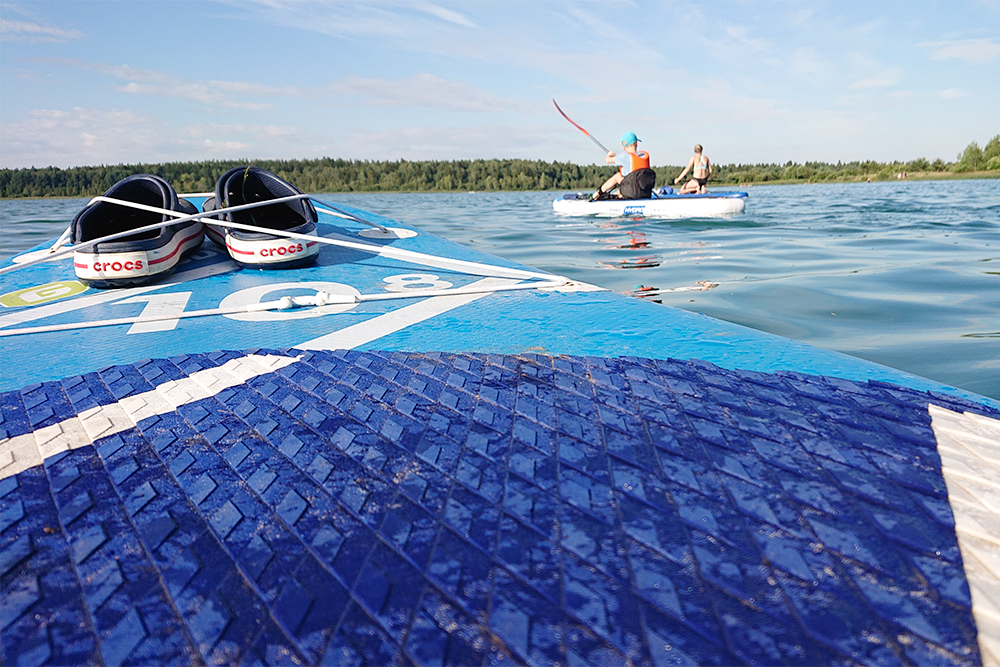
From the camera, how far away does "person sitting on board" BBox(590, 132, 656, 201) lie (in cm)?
1093

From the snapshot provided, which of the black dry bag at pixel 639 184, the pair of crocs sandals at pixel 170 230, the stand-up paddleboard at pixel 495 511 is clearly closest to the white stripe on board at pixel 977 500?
the stand-up paddleboard at pixel 495 511

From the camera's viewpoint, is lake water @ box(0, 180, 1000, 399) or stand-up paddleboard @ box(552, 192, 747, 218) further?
stand-up paddleboard @ box(552, 192, 747, 218)

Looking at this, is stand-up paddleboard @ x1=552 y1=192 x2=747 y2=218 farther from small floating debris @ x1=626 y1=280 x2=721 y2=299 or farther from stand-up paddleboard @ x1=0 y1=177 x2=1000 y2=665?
stand-up paddleboard @ x1=0 y1=177 x2=1000 y2=665

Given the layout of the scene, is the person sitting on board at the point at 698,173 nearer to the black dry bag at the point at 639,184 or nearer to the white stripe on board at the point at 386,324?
the black dry bag at the point at 639,184

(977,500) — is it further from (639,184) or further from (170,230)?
(639,184)

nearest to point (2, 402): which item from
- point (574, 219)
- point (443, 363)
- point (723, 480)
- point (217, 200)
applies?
point (443, 363)

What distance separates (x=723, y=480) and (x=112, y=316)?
8.73 feet

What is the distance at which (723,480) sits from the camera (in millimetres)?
1036

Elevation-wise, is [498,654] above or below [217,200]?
below

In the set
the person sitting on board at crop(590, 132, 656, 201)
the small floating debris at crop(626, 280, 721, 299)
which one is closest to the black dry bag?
the person sitting on board at crop(590, 132, 656, 201)

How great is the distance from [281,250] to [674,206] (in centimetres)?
810

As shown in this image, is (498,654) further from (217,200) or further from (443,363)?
(217,200)

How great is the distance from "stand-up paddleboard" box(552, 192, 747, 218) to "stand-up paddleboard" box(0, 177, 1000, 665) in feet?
28.6

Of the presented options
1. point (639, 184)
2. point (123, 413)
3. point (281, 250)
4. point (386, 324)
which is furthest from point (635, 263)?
point (639, 184)
